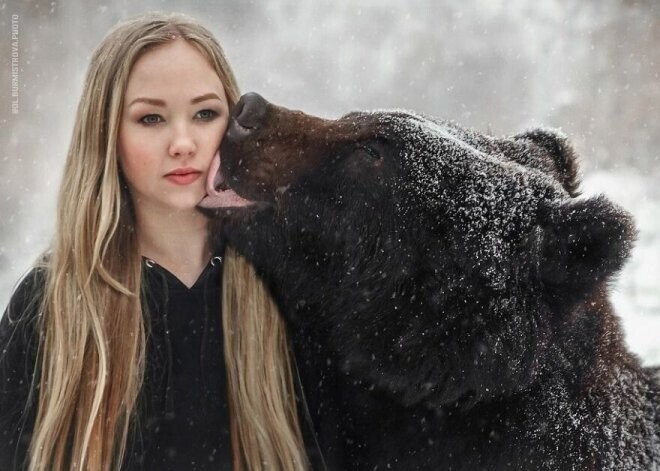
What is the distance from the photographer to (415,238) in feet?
8.40

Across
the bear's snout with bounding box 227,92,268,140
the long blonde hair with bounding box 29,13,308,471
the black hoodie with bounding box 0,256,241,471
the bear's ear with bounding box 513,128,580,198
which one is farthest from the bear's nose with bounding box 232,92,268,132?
the bear's ear with bounding box 513,128,580,198

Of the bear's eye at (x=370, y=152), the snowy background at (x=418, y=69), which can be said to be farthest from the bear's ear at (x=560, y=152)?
the snowy background at (x=418, y=69)

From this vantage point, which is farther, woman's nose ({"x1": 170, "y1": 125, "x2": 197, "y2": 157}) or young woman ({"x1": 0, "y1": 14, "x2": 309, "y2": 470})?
young woman ({"x1": 0, "y1": 14, "x2": 309, "y2": 470})

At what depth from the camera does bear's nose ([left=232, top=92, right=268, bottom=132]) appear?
265 cm

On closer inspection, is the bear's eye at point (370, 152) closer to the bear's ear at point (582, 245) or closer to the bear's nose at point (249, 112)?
→ the bear's nose at point (249, 112)

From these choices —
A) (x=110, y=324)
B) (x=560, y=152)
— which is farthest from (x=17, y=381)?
(x=560, y=152)

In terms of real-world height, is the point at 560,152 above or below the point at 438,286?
above

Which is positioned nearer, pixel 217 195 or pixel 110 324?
pixel 217 195

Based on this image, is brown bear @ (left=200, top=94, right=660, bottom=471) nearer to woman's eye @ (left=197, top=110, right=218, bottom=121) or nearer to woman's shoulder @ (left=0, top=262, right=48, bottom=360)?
woman's eye @ (left=197, top=110, right=218, bottom=121)

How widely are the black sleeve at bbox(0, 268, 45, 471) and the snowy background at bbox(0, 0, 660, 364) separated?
19.3 feet

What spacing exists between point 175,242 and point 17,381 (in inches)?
31.7

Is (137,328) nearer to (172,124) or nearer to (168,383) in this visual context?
(168,383)

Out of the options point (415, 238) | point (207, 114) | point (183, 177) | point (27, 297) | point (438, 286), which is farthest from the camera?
point (27, 297)

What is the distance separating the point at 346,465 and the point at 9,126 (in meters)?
8.34
